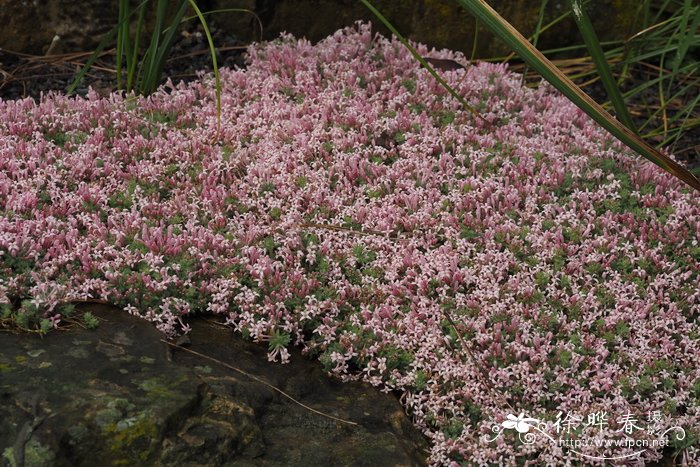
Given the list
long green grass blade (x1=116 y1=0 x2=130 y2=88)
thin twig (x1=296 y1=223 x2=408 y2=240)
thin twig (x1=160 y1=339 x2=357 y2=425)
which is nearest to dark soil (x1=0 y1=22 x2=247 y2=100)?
long green grass blade (x1=116 y1=0 x2=130 y2=88)

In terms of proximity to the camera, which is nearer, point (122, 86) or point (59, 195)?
point (59, 195)

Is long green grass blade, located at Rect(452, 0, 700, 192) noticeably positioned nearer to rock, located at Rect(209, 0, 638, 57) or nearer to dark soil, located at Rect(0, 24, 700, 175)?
dark soil, located at Rect(0, 24, 700, 175)

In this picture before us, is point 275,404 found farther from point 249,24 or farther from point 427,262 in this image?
point 249,24

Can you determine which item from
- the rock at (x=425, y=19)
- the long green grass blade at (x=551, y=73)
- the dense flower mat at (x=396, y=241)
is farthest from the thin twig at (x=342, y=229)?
the rock at (x=425, y=19)

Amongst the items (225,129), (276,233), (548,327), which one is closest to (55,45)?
(225,129)

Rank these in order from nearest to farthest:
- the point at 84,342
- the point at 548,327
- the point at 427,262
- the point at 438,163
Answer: the point at 84,342, the point at 548,327, the point at 427,262, the point at 438,163

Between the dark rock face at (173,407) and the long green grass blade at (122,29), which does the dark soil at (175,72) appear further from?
the dark rock face at (173,407)
